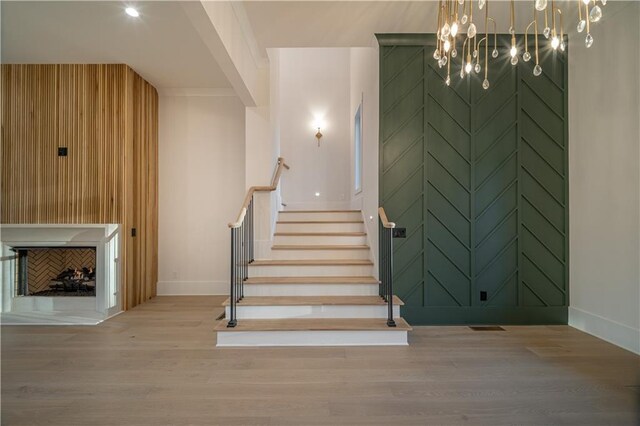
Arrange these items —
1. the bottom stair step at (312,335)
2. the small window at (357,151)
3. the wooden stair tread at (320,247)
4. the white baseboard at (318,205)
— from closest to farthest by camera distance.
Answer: the bottom stair step at (312,335)
the wooden stair tread at (320,247)
the small window at (357,151)
the white baseboard at (318,205)

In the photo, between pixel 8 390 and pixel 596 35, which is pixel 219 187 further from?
pixel 596 35

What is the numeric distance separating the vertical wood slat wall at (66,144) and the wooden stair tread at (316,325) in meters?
2.14

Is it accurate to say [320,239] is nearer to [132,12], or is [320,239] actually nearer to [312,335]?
[312,335]

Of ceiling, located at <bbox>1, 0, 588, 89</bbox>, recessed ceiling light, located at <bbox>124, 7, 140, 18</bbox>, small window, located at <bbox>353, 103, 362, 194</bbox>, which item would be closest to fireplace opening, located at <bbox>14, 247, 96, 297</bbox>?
ceiling, located at <bbox>1, 0, 588, 89</bbox>

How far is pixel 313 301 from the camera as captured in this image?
3455mm

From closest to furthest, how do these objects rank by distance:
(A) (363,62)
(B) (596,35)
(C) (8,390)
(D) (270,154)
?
(C) (8,390) < (B) (596,35) < (D) (270,154) < (A) (363,62)

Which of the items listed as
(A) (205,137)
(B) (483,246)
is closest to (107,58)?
(A) (205,137)

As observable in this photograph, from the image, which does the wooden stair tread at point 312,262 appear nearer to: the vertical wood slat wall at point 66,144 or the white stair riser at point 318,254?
the white stair riser at point 318,254

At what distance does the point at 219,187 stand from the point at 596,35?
4972 millimetres

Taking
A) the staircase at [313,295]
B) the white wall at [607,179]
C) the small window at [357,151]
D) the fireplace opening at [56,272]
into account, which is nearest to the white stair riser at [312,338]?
the staircase at [313,295]

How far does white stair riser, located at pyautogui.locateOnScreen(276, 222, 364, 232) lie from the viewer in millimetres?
4828

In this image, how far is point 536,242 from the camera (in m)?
3.76

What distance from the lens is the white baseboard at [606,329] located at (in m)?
3.00

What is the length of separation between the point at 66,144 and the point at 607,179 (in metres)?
6.10
